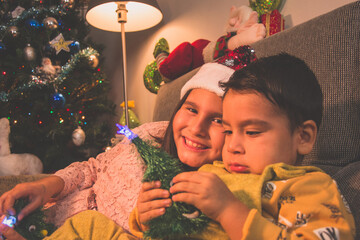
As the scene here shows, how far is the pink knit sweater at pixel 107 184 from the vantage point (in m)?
1.02

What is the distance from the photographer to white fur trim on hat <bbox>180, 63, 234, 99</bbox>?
0.91 m

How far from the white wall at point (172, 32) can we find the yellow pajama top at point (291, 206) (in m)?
0.96

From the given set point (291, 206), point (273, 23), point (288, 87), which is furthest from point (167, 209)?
point (273, 23)

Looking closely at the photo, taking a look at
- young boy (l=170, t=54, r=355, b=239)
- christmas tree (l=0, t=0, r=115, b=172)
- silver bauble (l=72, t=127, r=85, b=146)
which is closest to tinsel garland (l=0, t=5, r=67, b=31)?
christmas tree (l=0, t=0, r=115, b=172)

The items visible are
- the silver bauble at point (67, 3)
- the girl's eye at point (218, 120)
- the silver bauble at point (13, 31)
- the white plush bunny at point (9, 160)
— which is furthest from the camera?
the silver bauble at point (67, 3)

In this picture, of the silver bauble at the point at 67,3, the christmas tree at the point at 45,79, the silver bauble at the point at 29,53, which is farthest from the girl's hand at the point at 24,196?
the silver bauble at the point at 67,3

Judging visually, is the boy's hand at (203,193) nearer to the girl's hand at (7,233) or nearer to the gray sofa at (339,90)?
the gray sofa at (339,90)

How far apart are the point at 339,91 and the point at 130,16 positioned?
2042 mm

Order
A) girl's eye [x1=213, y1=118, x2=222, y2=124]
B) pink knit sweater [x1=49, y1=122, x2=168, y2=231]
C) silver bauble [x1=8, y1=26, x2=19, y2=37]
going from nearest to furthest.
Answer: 1. girl's eye [x1=213, y1=118, x2=222, y2=124]
2. pink knit sweater [x1=49, y1=122, x2=168, y2=231]
3. silver bauble [x1=8, y1=26, x2=19, y2=37]

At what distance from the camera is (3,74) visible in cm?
220

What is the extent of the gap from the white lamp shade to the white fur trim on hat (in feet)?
4.91

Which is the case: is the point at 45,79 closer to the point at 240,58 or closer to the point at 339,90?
the point at 240,58

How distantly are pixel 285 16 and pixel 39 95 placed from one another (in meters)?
1.95

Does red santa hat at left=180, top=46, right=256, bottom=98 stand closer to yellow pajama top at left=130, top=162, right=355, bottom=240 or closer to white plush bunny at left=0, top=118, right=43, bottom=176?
yellow pajama top at left=130, top=162, right=355, bottom=240
